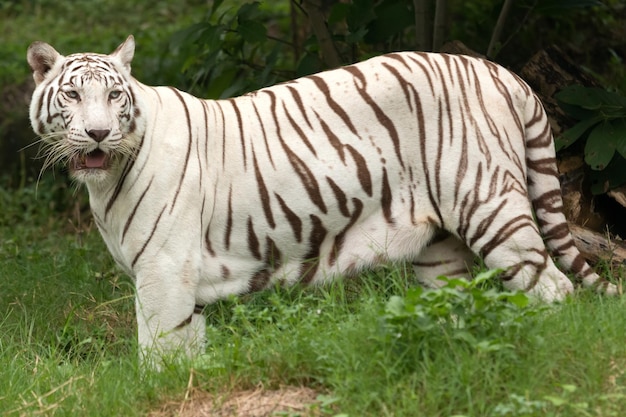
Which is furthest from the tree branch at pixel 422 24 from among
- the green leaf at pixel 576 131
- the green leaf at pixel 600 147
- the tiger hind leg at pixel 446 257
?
the tiger hind leg at pixel 446 257

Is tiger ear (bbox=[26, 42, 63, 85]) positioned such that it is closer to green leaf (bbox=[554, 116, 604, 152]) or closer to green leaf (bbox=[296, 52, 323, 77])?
green leaf (bbox=[296, 52, 323, 77])

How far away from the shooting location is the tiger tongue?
4410mm

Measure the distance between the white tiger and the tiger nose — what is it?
15 cm

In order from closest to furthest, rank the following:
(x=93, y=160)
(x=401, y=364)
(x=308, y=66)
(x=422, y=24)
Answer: (x=401, y=364) < (x=93, y=160) < (x=308, y=66) < (x=422, y=24)

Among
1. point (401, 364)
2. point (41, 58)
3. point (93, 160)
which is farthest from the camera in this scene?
point (41, 58)

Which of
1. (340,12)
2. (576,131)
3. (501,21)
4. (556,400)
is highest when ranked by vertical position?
(340,12)

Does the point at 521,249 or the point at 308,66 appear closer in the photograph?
the point at 521,249

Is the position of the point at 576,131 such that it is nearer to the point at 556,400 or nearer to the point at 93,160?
the point at 556,400

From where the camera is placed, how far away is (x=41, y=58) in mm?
4520

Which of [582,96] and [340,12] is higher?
[340,12]

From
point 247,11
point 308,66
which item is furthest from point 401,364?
point 247,11

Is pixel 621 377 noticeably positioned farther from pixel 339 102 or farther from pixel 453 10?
pixel 453 10

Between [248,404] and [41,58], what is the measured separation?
1836 millimetres

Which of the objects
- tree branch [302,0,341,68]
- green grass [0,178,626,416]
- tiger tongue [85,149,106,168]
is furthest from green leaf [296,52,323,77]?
tiger tongue [85,149,106,168]
